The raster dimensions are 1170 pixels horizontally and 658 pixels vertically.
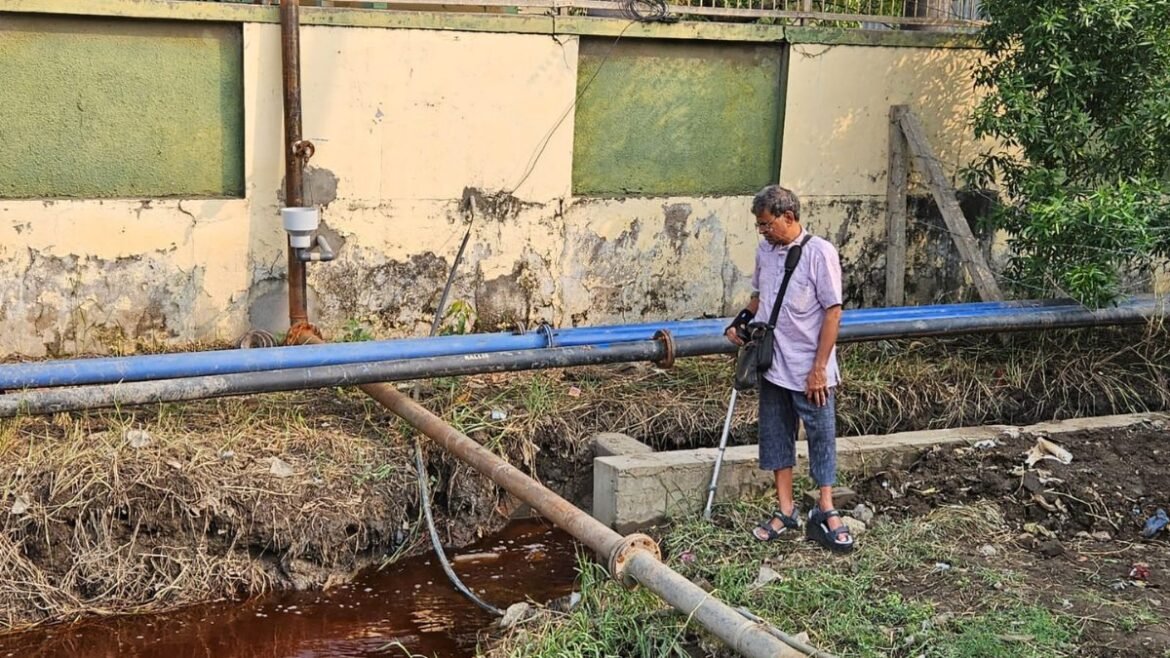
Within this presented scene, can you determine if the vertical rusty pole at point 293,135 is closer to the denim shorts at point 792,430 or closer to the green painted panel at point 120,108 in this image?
the green painted panel at point 120,108

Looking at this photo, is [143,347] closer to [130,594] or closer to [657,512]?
[130,594]

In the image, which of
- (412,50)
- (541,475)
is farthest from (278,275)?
(541,475)

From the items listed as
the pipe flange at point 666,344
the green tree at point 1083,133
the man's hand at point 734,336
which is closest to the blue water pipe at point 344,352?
the pipe flange at point 666,344

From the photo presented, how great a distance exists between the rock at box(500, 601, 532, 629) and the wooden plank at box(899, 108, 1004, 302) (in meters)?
4.05

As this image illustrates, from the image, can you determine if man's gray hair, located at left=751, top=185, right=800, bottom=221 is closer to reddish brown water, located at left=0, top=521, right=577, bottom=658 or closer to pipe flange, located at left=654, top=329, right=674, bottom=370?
pipe flange, located at left=654, top=329, right=674, bottom=370

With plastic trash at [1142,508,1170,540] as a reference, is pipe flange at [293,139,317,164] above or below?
above

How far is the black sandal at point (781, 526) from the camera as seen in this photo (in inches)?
220

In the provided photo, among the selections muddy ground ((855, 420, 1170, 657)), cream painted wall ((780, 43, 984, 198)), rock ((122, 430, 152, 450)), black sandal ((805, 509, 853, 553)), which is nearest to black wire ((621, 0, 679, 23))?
cream painted wall ((780, 43, 984, 198))

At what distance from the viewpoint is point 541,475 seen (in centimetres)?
673

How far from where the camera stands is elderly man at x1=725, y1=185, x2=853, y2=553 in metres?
5.21

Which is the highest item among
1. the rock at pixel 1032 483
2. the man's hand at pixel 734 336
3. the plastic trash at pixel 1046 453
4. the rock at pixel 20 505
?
the man's hand at pixel 734 336

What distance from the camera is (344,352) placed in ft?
20.3

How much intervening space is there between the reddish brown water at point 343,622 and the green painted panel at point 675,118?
2.88 m

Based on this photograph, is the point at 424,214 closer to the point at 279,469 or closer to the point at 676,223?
the point at 676,223
